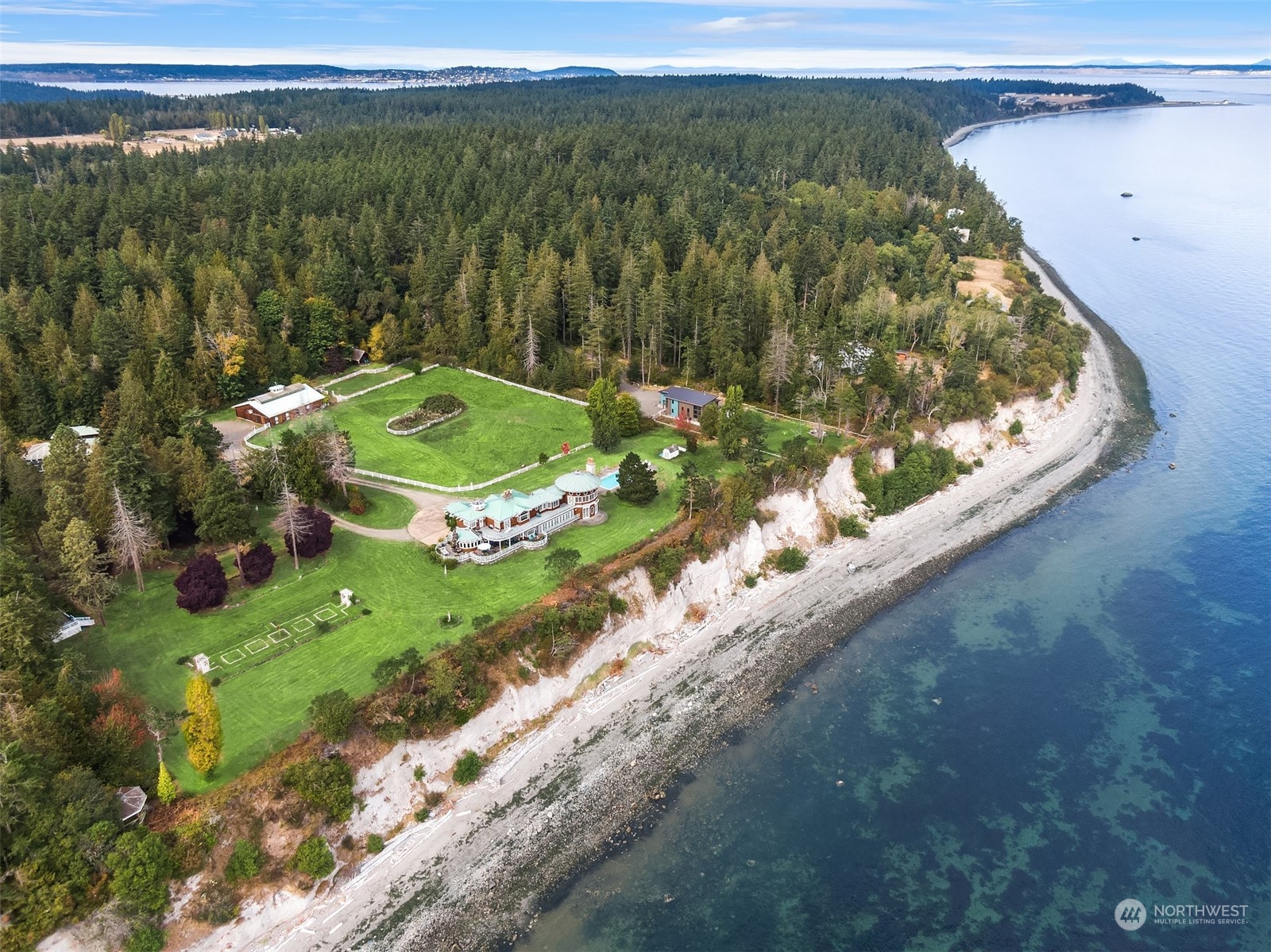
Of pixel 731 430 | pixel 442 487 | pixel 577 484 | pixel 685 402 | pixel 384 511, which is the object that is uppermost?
pixel 731 430

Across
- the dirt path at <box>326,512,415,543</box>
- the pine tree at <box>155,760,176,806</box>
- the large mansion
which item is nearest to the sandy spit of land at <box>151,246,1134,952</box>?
the pine tree at <box>155,760,176,806</box>

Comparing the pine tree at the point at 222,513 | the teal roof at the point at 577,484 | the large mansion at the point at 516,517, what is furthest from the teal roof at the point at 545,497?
the pine tree at the point at 222,513

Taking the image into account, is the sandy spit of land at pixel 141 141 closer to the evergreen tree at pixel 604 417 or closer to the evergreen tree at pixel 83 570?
the evergreen tree at pixel 604 417

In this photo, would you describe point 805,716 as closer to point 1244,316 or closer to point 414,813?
point 414,813

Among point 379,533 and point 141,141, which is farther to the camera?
point 141,141

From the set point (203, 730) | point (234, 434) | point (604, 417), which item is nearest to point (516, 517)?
point (604, 417)

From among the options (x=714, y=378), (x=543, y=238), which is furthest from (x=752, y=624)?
(x=543, y=238)

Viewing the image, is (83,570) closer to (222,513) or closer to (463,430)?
(222,513)

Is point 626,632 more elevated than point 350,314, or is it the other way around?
point 350,314
